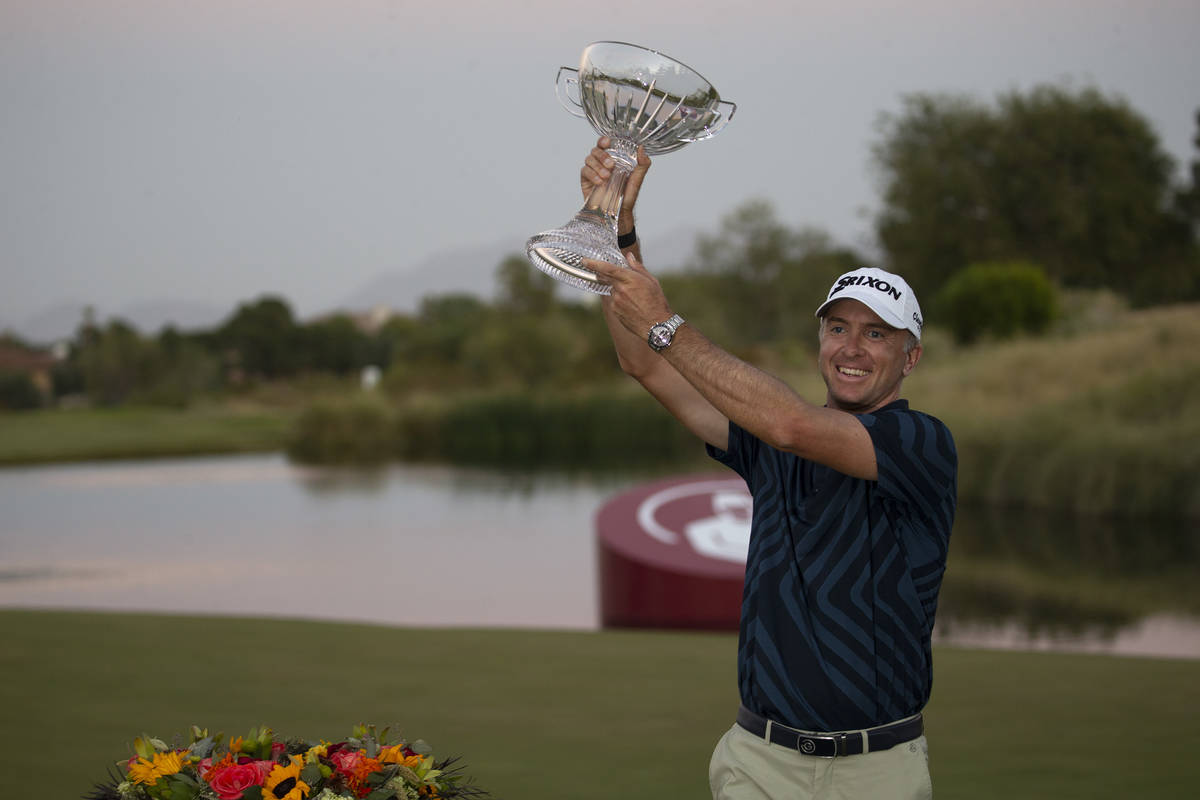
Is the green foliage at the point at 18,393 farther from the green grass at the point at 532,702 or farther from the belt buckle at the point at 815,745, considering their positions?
the belt buckle at the point at 815,745

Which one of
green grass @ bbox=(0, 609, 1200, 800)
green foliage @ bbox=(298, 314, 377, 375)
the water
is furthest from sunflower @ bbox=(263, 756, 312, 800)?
green foliage @ bbox=(298, 314, 377, 375)

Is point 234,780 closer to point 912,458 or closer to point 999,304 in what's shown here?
point 912,458

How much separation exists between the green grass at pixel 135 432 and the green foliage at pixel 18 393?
154cm

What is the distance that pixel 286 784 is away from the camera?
2348 mm

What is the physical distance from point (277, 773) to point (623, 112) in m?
1.38

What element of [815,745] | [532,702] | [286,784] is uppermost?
[815,745]

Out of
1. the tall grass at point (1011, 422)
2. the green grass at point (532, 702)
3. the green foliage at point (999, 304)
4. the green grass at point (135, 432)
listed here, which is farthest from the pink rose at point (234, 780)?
the green grass at point (135, 432)

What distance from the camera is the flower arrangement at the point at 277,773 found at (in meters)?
2.32

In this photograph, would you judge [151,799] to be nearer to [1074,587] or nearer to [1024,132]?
[1074,587]

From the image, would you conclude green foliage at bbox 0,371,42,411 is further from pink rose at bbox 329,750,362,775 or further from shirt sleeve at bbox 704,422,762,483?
shirt sleeve at bbox 704,422,762,483

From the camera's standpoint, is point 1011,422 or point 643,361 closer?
point 643,361

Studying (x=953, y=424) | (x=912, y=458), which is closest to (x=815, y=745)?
(x=912, y=458)

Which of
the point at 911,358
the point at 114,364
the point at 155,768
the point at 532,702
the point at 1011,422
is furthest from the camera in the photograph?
the point at 114,364

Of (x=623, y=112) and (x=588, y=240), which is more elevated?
(x=623, y=112)
